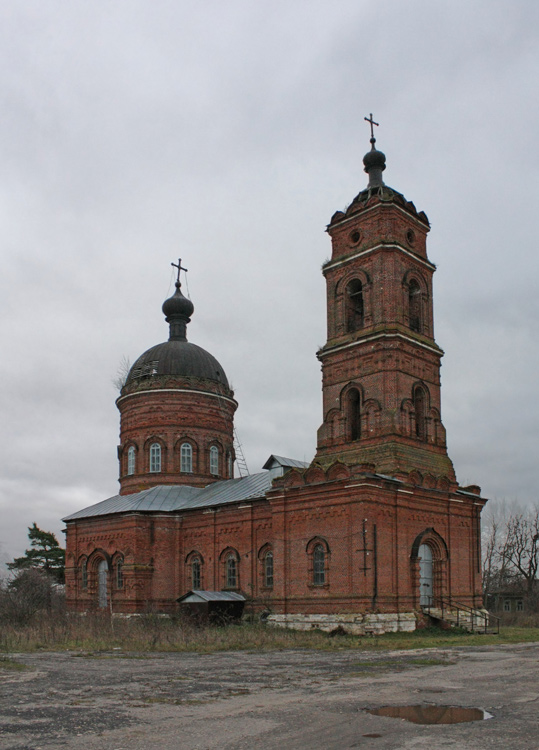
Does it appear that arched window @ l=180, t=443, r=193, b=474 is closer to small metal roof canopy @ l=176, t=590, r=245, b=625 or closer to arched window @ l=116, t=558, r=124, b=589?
arched window @ l=116, t=558, r=124, b=589

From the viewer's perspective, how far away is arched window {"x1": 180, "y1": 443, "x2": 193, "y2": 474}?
36.1 m

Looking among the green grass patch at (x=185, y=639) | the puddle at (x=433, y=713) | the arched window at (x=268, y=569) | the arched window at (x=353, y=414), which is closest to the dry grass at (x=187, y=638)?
the green grass patch at (x=185, y=639)

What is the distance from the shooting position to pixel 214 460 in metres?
37.2

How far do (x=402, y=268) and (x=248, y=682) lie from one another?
18878mm

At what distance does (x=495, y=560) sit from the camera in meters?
54.0

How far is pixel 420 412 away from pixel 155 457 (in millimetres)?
14424

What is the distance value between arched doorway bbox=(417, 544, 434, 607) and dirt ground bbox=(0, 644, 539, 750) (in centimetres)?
→ 887

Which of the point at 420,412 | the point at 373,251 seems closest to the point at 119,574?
the point at 420,412

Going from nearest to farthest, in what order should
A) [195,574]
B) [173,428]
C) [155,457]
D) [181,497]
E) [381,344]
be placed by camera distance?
[381,344], [195,574], [181,497], [173,428], [155,457]

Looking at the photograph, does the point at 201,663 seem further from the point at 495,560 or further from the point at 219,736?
the point at 495,560

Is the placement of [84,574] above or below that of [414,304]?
below

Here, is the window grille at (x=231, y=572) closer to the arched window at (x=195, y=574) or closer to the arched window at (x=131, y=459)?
the arched window at (x=195, y=574)

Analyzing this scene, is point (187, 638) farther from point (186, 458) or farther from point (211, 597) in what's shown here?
point (186, 458)

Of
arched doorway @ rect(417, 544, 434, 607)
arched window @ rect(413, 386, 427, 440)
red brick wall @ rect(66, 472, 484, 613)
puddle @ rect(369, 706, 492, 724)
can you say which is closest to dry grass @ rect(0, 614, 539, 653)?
arched doorway @ rect(417, 544, 434, 607)
